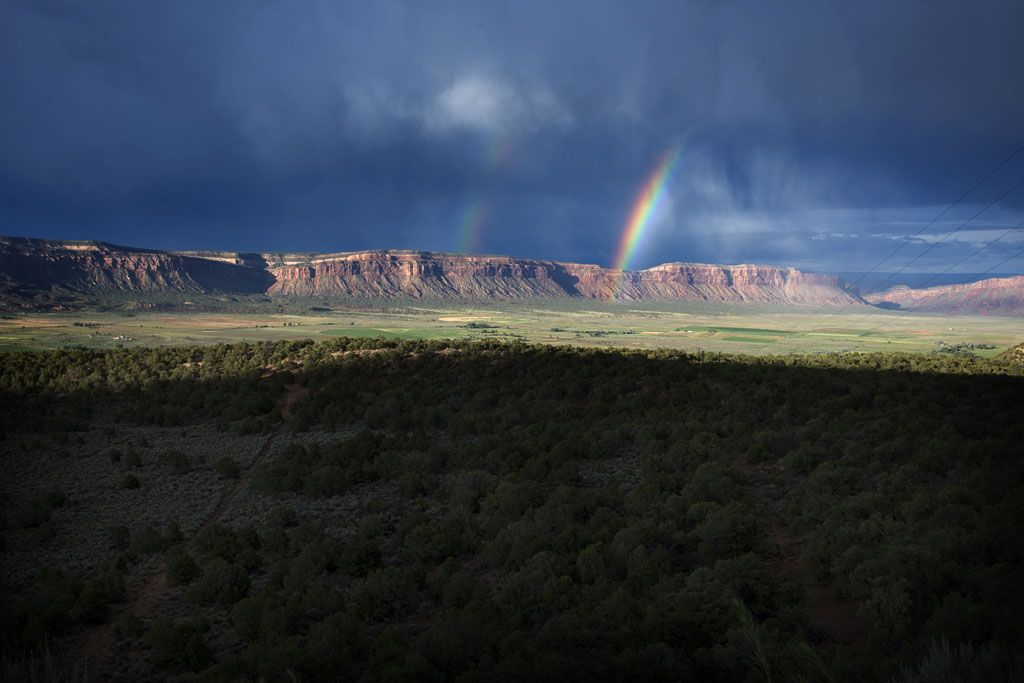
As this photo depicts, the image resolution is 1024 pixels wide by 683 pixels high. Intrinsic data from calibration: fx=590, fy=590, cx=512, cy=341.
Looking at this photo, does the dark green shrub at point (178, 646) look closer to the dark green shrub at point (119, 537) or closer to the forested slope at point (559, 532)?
the forested slope at point (559, 532)

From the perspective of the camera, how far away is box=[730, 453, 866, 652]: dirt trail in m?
9.52

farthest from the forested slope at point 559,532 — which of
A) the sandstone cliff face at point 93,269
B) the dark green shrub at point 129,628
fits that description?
the sandstone cliff face at point 93,269

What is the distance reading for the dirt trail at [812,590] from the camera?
31.2ft

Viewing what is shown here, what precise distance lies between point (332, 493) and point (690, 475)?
10.7 metres

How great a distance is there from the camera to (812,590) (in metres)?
11.2

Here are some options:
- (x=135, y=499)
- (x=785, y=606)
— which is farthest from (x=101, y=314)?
(x=785, y=606)

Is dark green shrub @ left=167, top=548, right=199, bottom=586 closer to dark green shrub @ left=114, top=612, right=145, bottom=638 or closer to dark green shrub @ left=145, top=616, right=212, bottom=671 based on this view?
dark green shrub @ left=114, top=612, right=145, bottom=638

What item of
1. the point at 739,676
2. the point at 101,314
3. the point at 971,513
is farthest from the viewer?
the point at 101,314

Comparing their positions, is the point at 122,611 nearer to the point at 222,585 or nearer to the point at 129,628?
the point at 129,628

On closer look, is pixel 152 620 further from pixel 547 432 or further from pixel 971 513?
pixel 971 513

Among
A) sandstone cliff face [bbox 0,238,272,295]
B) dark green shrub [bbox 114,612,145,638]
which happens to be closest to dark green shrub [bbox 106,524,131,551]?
dark green shrub [bbox 114,612,145,638]

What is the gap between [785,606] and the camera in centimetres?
993

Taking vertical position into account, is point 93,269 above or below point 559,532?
above

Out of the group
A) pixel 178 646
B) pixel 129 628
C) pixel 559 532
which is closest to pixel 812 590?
pixel 559 532
